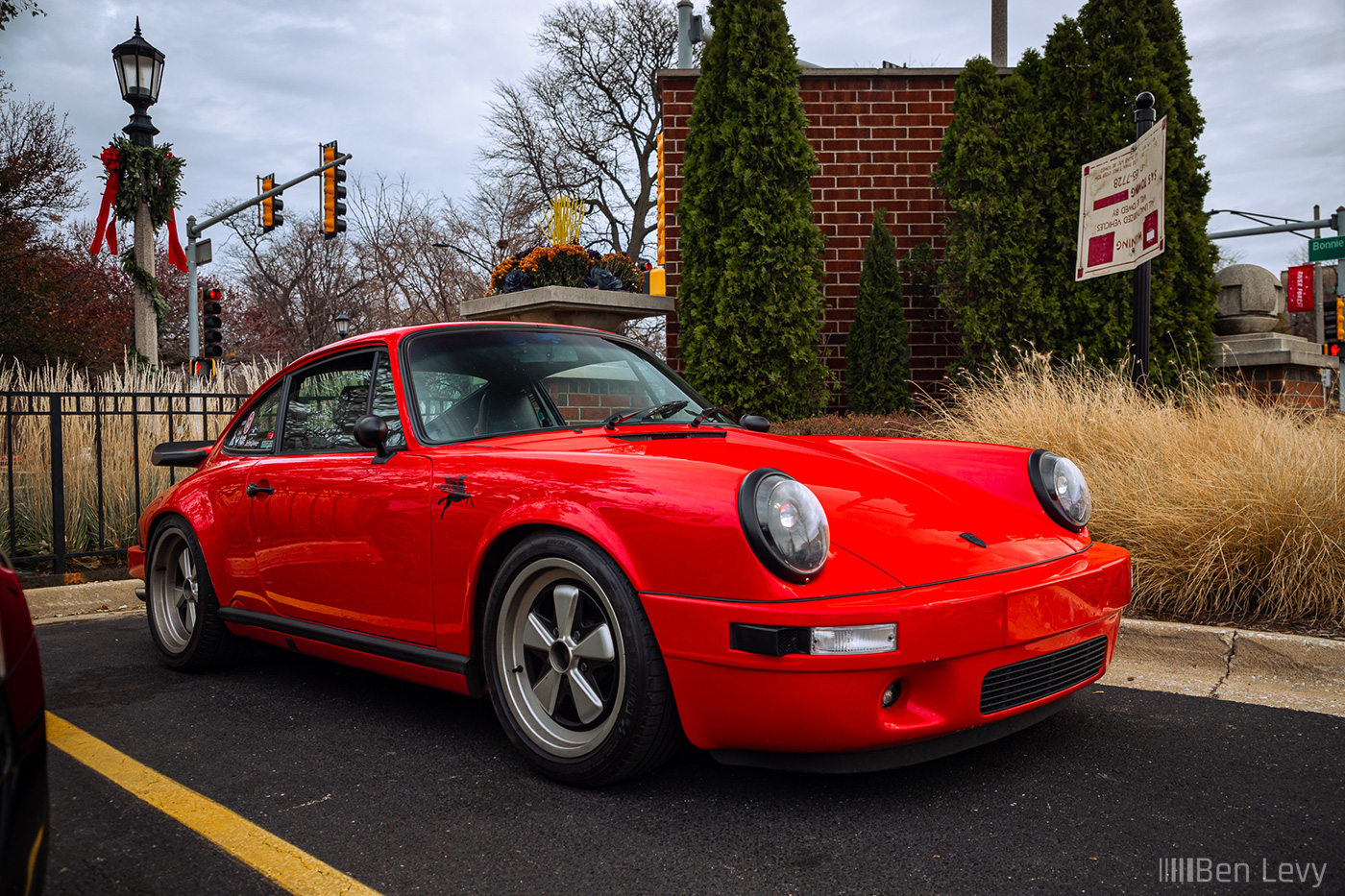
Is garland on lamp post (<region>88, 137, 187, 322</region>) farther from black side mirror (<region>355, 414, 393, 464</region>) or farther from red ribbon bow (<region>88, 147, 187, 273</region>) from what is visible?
black side mirror (<region>355, 414, 393, 464</region>)

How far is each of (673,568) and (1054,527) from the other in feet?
4.30

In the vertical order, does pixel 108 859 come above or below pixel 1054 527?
below

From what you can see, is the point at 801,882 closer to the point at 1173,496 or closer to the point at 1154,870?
the point at 1154,870

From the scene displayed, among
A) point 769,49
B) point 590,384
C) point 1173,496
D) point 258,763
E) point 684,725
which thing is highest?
point 769,49

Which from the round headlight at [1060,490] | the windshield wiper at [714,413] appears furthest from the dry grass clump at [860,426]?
the round headlight at [1060,490]

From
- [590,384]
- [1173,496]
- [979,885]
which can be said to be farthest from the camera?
[1173,496]

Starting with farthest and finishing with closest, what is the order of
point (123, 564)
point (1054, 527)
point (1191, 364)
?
point (1191, 364) < point (123, 564) < point (1054, 527)

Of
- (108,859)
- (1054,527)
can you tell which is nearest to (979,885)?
(1054,527)

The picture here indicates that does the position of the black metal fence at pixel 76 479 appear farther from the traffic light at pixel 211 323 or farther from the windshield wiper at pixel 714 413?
the traffic light at pixel 211 323

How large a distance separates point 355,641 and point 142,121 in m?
14.1

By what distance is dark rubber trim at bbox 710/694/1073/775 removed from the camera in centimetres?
246

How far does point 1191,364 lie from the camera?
356 inches

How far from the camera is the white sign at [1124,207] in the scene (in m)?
6.41

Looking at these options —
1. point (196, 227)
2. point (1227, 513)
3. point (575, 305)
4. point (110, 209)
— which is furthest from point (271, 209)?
point (1227, 513)
